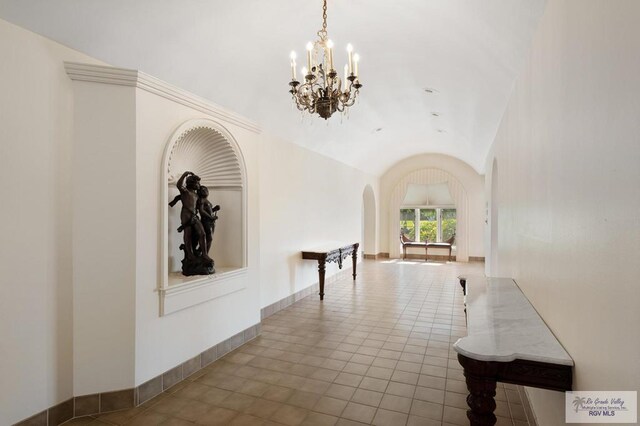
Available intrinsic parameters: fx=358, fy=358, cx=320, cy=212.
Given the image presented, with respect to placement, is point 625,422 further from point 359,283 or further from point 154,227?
point 359,283

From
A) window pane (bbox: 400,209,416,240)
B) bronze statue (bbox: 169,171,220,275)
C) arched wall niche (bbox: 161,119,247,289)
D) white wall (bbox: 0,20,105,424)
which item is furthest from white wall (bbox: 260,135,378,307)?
window pane (bbox: 400,209,416,240)

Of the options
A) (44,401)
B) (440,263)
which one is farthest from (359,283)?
(44,401)

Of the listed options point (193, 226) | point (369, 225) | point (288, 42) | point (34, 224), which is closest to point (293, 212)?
point (193, 226)

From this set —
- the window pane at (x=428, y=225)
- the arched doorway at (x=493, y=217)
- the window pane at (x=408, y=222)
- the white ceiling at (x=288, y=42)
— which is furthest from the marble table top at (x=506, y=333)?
the window pane at (x=408, y=222)

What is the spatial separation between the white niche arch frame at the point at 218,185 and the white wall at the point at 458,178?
30.3 ft

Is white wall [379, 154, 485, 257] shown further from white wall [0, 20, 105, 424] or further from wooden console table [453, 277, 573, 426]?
white wall [0, 20, 105, 424]

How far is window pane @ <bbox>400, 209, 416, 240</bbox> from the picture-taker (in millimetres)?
13062

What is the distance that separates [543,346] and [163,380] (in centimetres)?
307

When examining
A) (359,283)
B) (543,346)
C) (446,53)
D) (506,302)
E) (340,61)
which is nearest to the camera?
(543,346)

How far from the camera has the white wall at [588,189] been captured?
113 centimetres

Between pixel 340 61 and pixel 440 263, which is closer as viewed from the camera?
pixel 340 61

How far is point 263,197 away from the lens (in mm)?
5547

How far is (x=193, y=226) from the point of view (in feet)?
12.8

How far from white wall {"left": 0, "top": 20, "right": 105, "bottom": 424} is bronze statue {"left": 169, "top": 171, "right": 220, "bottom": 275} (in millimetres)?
1132
